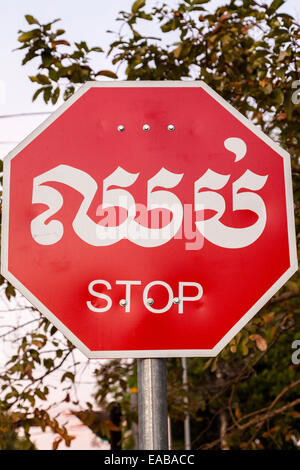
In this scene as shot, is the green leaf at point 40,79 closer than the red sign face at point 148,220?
No

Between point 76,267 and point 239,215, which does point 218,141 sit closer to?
point 239,215

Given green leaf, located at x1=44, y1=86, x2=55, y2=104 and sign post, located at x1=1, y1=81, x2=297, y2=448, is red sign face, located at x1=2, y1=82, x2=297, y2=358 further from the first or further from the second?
green leaf, located at x1=44, y1=86, x2=55, y2=104

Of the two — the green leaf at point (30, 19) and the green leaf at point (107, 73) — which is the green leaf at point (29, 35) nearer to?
the green leaf at point (30, 19)

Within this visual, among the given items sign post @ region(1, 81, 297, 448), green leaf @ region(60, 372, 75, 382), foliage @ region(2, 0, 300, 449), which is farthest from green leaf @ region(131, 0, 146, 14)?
green leaf @ region(60, 372, 75, 382)

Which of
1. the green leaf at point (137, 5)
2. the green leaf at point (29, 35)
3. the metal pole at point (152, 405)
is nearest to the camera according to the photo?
the metal pole at point (152, 405)

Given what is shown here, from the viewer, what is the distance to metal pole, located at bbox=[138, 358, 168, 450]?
1.15m

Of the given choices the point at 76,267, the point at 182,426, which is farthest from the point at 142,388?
the point at 182,426

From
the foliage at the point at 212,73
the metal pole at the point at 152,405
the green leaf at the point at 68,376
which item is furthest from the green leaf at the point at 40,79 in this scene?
the metal pole at the point at 152,405

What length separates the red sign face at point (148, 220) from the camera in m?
1.24

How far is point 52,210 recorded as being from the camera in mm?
1302

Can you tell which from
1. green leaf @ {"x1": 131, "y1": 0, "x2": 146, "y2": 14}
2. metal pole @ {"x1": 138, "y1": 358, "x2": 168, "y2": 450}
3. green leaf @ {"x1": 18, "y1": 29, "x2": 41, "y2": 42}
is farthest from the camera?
green leaf @ {"x1": 131, "y1": 0, "x2": 146, "y2": 14}

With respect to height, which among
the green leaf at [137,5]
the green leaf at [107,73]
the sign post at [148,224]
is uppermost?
the green leaf at [137,5]

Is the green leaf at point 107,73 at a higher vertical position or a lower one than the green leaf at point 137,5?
lower
